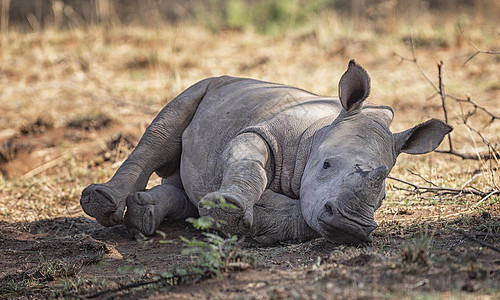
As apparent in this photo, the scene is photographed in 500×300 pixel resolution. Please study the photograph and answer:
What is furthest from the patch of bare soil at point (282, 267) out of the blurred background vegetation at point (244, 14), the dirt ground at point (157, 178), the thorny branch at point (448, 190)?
the blurred background vegetation at point (244, 14)

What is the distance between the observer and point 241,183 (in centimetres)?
378

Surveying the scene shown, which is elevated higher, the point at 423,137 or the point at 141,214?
the point at 423,137

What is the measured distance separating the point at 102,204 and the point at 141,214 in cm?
29

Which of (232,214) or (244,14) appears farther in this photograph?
(244,14)

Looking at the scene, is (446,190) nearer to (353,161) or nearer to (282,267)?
(353,161)

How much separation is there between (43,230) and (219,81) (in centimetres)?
190

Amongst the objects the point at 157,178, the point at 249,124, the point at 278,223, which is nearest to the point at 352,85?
the point at 249,124

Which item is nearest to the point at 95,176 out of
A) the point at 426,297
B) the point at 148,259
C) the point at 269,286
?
the point at 148,259

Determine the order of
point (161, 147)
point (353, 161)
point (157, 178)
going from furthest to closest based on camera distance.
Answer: point (157, 178)
point (161, 147)
point (353, 161)

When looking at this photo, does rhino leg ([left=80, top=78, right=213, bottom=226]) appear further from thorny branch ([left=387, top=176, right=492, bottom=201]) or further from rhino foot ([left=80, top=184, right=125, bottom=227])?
thorny branch ([left=387, top=176, right=492, bottom=201])

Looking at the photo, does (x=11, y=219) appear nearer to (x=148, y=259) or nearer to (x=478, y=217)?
(x=148, y=259)

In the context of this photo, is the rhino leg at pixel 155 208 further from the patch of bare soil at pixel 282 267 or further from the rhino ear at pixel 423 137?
the rhino ear at pixel 423 137

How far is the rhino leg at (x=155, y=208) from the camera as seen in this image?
461cm

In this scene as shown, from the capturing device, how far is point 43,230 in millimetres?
4941
